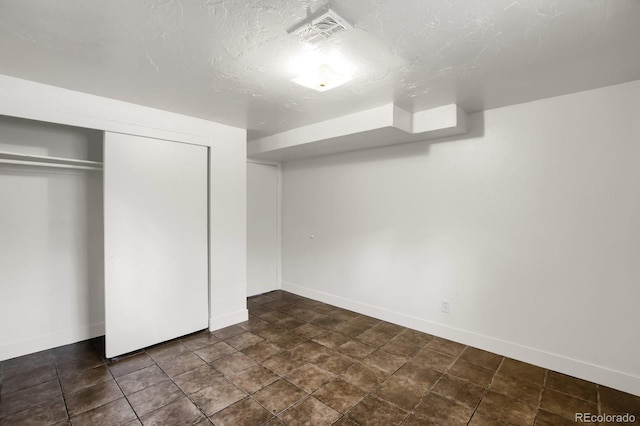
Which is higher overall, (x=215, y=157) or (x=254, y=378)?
(x=215, y=157)

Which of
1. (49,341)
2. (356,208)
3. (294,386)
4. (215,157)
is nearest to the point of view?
(294,386)

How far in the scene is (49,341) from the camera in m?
3.07

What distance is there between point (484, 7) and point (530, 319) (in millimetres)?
2676

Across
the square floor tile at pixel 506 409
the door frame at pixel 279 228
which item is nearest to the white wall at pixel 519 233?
the square floor tile at pixel 506 409

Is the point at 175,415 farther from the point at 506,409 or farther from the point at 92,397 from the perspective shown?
the point at 506,409

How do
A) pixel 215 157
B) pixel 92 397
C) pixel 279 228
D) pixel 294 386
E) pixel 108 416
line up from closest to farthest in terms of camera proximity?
pixel 108 416
pixel 92 397
pixel 294 386
pixel 215 157
pixel 279 228

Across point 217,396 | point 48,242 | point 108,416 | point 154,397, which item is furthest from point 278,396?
point 48,242

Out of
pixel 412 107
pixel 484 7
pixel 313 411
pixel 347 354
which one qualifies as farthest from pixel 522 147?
pixel 313 411

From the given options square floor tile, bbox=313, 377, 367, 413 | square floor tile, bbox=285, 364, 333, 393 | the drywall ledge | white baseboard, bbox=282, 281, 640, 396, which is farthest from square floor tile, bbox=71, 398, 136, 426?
the drywall ledge

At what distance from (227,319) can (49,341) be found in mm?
1739

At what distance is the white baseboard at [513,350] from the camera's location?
7.95 feet

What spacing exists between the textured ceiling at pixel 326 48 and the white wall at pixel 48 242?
94 centimetres

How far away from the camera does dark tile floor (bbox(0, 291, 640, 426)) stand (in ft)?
6.89

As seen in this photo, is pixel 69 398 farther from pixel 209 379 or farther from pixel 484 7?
pixel 484 7
